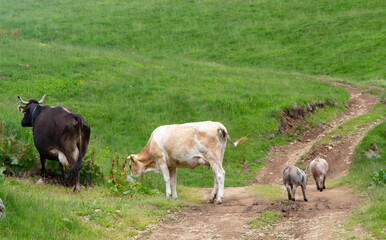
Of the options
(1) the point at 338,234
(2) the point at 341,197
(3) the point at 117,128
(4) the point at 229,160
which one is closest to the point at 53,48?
(3) the point at 117,128

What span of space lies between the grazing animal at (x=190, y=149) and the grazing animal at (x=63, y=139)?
87.3 inches

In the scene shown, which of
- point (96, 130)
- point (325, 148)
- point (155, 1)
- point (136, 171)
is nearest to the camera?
point (136, 171)

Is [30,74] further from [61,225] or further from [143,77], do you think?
[61,225]

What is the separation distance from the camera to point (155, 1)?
51.6 meters

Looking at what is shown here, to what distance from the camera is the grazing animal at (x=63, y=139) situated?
41.7 feet

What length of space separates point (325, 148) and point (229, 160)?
3979 mm

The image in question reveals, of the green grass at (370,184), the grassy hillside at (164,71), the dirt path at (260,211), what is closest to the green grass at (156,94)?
the grassy hillside at (164,71)

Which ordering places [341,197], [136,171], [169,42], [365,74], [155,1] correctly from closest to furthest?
[341,197] → [136,171] → [365,74] → [169,42] → [155,1]

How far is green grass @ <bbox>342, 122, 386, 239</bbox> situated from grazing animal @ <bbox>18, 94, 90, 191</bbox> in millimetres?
7337

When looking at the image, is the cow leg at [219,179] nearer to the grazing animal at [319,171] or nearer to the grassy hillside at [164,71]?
the grassy hillside at [164,71]

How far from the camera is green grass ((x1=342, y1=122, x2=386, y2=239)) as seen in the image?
8906mm

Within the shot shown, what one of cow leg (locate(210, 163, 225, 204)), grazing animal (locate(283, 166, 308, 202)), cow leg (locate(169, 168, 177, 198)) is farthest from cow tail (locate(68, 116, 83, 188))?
grazing animal (locate(283, 166, 308, 202))

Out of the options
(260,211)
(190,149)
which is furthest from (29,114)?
(260,211)

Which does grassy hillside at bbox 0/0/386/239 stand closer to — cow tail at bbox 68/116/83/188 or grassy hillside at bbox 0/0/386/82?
grassy hillside at bbox 0/0/386/82
